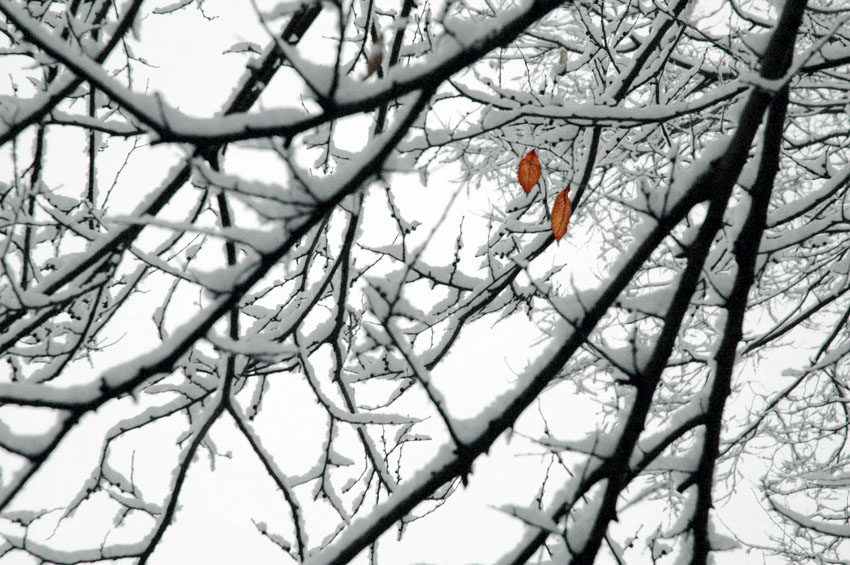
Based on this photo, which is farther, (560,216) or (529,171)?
(529,171)

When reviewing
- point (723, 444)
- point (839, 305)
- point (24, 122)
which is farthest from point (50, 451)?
point (839, 305)

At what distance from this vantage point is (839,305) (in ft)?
18.5

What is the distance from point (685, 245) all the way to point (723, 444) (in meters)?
2.66

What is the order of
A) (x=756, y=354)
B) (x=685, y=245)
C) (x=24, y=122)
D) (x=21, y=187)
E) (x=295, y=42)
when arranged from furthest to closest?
(x=756, y=354) < (x=295, y=42) < (x=21, y=187) < (x=685, y=245) < (x=24, y=122)

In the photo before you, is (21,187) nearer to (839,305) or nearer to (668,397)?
(668,397)

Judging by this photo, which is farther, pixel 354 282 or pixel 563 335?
A: pixel 354 282

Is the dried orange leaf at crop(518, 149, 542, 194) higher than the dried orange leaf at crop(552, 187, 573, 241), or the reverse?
the dried orange leaf at crop(518, 149, 542, 194)

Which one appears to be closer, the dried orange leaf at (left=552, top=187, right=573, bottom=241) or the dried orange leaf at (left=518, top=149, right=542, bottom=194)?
the dried orange leaf at (left=552, top=187, right=573, bottom=241)

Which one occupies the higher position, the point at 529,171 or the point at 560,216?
the point at 529,171

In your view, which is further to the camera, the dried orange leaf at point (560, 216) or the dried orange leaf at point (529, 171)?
the dried orange leaf at point (529, 171)

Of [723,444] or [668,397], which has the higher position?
[668,397]

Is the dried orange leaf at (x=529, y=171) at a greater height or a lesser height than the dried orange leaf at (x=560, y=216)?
greater

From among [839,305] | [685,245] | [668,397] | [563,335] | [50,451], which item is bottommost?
[50,451]

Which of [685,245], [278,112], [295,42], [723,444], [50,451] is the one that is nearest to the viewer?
[278,112]
